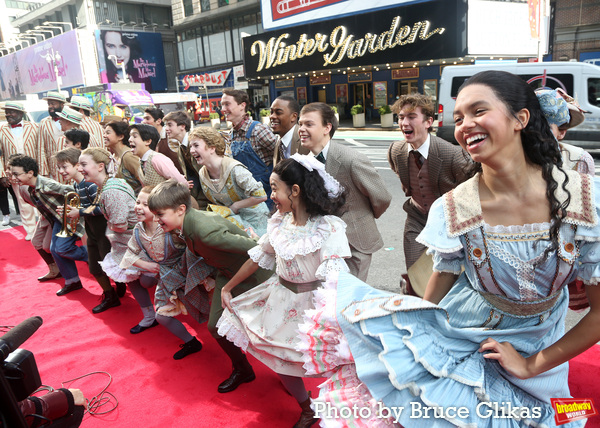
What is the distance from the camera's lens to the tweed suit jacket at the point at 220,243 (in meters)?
3.08

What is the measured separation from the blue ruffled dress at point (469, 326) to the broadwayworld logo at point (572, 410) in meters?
0.03

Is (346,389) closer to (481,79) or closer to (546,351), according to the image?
(546,351)

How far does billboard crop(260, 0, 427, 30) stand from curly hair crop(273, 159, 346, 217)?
63.7 feet

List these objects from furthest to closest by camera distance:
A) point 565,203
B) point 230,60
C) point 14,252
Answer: point 230,60
point 14,252
point 565,203

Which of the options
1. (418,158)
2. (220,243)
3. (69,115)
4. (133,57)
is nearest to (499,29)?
(69,115)

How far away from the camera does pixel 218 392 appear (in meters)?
3.14

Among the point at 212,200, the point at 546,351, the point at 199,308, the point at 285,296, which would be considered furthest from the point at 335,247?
the point at 212,200

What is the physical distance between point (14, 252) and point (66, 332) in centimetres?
377

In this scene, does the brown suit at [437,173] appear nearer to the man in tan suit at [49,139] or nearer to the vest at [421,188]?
the vest at [421,188]

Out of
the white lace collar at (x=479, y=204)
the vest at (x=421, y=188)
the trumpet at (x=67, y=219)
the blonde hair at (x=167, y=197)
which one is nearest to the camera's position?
the white lace collar at (x=479, y=204)

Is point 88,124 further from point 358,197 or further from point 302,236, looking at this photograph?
point 302,236

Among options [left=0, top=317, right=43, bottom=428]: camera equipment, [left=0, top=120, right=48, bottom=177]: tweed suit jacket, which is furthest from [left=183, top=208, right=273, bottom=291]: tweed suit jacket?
[left=0, top=120, right=48, bottom=177]: tweed suit jacket

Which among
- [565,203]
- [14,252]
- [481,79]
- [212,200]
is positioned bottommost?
[14,252]

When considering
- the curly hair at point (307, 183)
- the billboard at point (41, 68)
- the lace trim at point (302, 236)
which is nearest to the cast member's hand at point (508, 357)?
the lace trim at point (302, 236)
